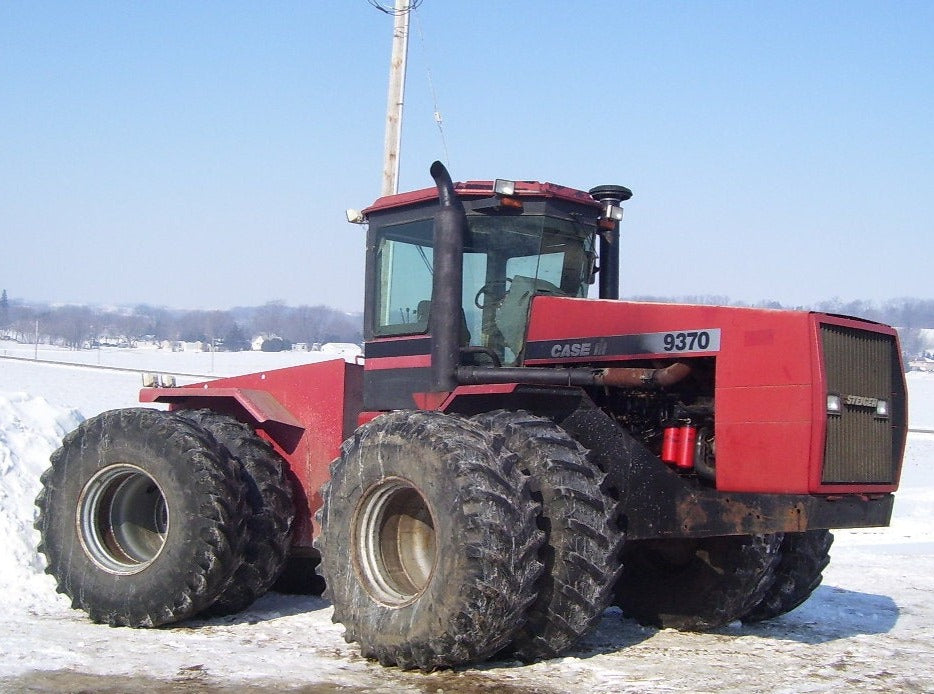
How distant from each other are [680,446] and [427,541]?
1654 millimetres

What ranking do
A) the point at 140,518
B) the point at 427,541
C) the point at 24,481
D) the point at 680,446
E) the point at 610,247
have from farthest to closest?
the point at 24,481 → the point at 140,518 → the point at 610,247 → the point at 427,541 → the point at 680,446

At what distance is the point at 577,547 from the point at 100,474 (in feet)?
12.5

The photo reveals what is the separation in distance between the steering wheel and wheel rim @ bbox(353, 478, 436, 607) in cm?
140

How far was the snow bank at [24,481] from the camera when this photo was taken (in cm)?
846

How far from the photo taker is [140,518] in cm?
840

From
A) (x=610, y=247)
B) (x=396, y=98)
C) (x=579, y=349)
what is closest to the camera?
(x=579, y=349)

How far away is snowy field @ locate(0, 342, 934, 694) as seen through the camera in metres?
5.92

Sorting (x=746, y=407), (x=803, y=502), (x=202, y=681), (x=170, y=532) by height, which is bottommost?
(x=202, y=681)

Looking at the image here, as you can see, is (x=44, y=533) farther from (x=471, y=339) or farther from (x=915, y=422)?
(x=915, y=422)

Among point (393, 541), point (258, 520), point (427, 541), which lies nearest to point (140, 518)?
point (258, 520)

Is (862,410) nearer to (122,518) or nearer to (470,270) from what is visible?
(470,270)

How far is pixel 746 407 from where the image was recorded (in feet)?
20.4

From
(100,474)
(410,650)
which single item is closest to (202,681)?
(410,650)

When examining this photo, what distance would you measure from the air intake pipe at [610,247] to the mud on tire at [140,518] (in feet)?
9.89
